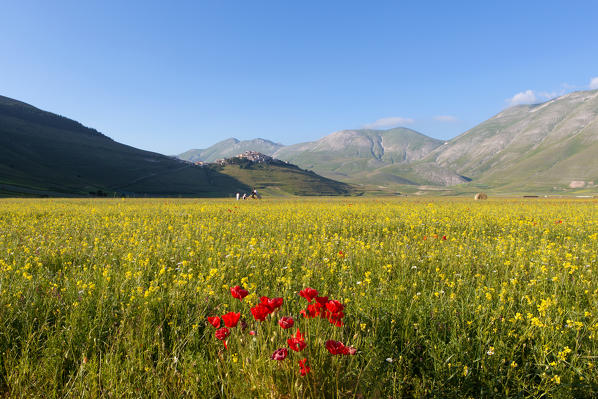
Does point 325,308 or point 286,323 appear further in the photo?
point 325,308

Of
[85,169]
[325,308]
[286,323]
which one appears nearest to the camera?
[286,323]

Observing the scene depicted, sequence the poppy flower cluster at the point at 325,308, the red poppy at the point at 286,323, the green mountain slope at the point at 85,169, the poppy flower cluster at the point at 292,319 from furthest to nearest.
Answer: the green mountain slope at the point at 85,169
the poppy flower cluster at the point at 325,308
the red poppy at the point at 286,323
the poppy flower cluster at the point at 292,319

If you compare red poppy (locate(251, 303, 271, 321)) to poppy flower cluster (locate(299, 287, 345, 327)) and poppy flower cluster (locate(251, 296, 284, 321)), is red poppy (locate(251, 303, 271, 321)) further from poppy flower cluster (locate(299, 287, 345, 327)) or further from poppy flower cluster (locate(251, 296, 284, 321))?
poppy flower cluster (locate(299, 287, 345, 327))

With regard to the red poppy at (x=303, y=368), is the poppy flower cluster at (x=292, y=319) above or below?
above

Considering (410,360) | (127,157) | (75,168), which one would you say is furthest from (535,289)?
(127,157)

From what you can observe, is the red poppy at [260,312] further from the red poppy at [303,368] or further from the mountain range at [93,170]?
the mountain range at [93,170]

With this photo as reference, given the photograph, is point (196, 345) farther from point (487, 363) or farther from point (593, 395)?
point (593, 395)

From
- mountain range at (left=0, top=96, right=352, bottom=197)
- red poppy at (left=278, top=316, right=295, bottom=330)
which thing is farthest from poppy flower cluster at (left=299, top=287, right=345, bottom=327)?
mountain range at (left=0, top=96, right=352, bottom=197)

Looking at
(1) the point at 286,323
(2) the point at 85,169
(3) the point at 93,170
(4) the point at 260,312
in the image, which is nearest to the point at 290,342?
(1) the point at 286,323

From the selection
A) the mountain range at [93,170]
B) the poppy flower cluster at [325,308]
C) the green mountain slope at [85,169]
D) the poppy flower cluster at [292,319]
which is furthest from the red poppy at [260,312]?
the green mountain slope at [85,169]

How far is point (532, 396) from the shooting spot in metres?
2.70

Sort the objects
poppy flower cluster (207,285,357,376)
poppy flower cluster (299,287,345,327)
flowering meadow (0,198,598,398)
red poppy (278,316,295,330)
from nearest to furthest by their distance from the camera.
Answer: poppy flower cluster (207,285,357,376), red poppy (278,316,295,330), poppy flower cluster (299,287,345,327), flowering meadow (0,198,598,398)

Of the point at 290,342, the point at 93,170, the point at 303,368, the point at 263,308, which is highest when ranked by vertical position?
the point at 93,170

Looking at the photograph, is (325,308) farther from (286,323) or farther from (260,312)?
(260,312)
